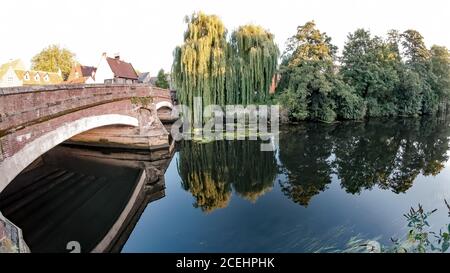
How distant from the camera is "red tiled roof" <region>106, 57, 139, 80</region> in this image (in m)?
33.2

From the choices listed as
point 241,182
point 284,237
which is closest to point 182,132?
point 241,182

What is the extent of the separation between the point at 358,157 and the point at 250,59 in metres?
10.5

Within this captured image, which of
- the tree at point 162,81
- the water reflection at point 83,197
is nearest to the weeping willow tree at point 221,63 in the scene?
the water reflection at point 83,197

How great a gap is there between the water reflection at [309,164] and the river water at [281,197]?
4 centimetres

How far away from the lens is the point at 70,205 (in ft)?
25.5

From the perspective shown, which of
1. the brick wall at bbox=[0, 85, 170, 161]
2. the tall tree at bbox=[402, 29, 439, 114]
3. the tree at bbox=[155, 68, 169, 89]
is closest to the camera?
the brick wall at bbox=[0, 85, 170, 161]

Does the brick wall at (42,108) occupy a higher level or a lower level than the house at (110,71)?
lower

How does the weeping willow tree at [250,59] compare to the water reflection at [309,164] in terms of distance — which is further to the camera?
the weeping willow tree at [250,59]

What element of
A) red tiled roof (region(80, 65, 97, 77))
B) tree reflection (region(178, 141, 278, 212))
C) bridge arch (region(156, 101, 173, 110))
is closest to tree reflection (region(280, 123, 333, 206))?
tree reflection (region(178, 141, 278, 212))

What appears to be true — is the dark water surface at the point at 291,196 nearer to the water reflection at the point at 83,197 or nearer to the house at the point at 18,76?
the water reflection at the point at 83,197

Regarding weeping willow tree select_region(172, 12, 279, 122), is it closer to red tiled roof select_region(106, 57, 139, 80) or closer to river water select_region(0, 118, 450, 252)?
river water select_region(0, 118, 450, 252)

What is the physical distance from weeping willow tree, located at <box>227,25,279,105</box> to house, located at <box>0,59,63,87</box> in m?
20.0

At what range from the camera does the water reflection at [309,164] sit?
8859 mm

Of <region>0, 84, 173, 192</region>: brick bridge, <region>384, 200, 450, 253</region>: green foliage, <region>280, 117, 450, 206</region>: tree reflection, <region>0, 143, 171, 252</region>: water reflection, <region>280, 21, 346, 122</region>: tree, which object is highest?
<region>280, 21, 346, 122</region>: tree
